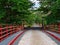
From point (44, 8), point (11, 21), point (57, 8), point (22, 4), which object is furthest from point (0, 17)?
point (44, 8)

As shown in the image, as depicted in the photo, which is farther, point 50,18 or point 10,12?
point 50,18

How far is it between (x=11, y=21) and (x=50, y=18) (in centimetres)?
853

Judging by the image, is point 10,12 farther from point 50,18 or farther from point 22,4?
point 50,18

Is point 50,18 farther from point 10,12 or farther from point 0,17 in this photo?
point 0,17

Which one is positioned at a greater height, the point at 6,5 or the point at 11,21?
the point at 6,5

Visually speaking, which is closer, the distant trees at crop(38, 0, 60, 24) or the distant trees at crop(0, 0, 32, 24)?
the distant trees at crop(38, 0, 60, 24)

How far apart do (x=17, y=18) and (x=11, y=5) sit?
8.68 ft

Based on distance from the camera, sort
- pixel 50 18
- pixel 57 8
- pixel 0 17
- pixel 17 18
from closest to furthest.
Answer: pixel 57 8
pixel 0 17
pixel 17 18
pixel 50 18

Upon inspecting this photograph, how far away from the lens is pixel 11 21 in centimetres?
4181

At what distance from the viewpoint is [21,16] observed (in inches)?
1710

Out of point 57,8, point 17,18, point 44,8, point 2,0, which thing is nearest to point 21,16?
point 17,18

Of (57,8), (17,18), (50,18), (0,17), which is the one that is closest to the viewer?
(57,8)

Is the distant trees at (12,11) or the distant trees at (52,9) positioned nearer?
the distant trees at (52,9)

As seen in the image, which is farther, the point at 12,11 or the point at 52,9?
the point at 12,11
